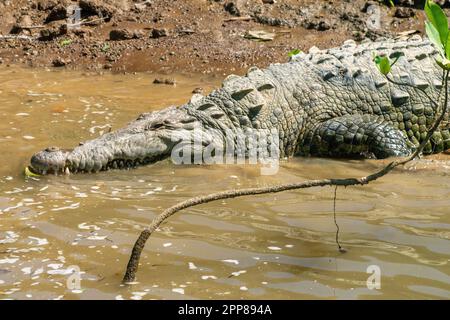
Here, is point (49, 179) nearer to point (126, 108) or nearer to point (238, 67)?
point (126, 108)

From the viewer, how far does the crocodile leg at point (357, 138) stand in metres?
6.07

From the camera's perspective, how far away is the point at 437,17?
10.7 ft

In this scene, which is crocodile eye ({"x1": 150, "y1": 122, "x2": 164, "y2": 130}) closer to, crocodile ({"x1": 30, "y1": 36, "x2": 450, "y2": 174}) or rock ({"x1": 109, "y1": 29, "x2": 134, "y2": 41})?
crocodile ({"x1": 30, "y1": 36, "x2": 450, "y2": 174})

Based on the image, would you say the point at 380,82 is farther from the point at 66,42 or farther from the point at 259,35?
the point at 66,42

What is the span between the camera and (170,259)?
383 centimetres

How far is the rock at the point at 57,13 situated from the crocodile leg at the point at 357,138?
6.60 metres

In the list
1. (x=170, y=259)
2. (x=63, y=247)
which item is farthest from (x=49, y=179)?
(x=170, y=259)

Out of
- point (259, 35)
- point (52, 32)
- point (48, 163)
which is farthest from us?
point (52, 32)

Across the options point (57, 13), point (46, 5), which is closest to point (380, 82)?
point (57, 13)

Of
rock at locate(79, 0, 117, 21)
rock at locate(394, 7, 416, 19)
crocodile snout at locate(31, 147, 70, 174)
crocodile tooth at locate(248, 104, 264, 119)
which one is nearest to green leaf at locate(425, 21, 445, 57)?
crocodile tooth at locate(248, 104, 264, 119)

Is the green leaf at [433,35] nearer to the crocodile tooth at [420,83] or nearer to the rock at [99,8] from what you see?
the crocodile tooth at [420,83]

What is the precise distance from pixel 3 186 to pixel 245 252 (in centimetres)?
228

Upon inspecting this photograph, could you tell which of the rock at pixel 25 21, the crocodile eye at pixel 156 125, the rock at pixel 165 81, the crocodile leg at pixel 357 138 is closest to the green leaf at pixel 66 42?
the rock at pixel 25 21

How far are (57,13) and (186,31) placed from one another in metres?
2.35
